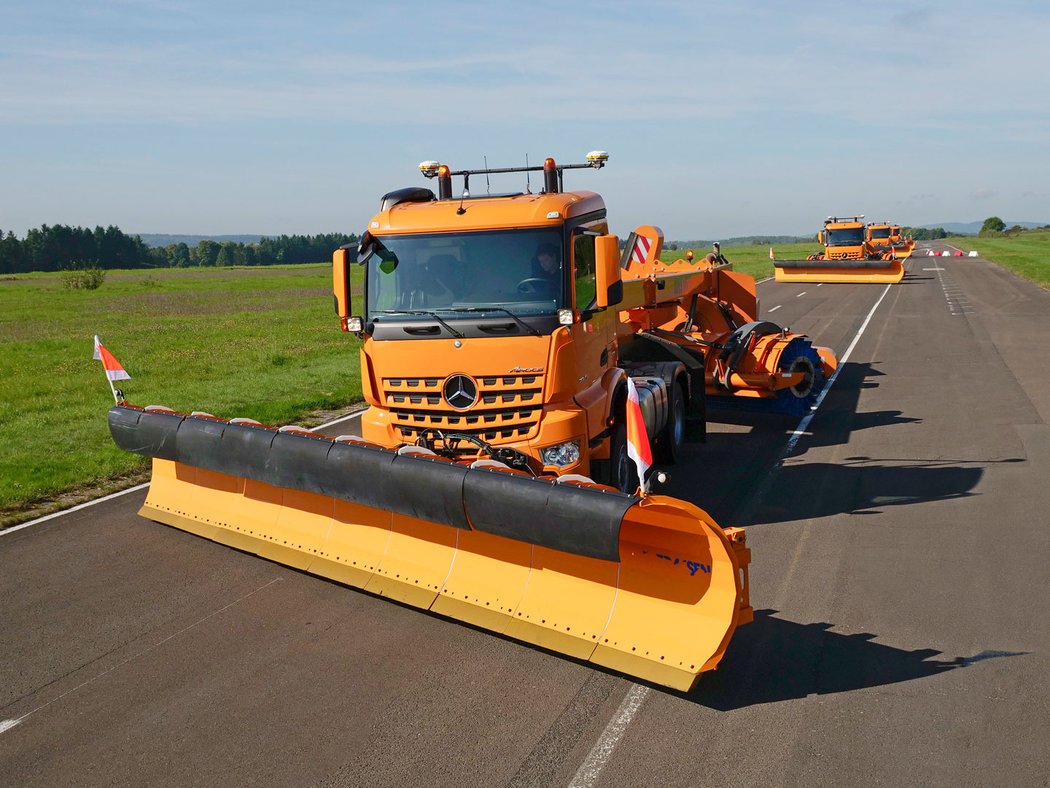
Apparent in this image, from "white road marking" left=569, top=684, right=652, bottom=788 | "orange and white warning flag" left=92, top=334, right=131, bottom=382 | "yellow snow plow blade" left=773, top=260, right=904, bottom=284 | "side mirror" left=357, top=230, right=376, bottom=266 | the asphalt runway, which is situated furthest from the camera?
"yellow snow plow blade" left=773, top=260, right=904, bottom=284

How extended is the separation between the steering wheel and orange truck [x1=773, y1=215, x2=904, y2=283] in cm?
3598

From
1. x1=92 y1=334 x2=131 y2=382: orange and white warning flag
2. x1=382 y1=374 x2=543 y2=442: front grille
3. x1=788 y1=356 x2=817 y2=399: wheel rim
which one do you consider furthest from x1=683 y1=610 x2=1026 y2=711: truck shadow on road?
x1=788 y1=356 x2=817 y2=399: wheel rim

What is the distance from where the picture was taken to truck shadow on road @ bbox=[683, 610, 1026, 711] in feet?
17.7

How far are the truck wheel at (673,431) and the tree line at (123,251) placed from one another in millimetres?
81961

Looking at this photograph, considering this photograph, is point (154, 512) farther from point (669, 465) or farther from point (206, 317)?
point (206, 317)

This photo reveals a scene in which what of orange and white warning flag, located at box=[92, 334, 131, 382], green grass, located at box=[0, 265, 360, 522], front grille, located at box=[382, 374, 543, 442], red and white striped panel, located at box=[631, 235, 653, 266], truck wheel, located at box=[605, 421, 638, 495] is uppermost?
red and white striped panel, located at box=[631, 235, 653, 266]

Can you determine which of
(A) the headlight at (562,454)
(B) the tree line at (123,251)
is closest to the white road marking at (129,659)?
(A) the headlight at (562,454)

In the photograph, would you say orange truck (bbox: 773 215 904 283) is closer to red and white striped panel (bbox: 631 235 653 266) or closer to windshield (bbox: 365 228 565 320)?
red and white striped panel (bbox: 631 235 653 266)

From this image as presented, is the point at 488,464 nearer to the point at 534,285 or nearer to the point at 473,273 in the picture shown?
the point at 534,285

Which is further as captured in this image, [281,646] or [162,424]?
[162,424]

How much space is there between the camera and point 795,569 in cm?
729

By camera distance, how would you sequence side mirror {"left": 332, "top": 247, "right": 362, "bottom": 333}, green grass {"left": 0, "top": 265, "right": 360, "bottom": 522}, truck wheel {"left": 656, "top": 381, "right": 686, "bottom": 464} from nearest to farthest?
1. side mirror {"left": 332, "top": 247, "right": 362, "bottom": 333}
2. truck wheel {"left": 656, "top": 381, "right": 686, "bottom": 464}
3. green grass {"left": 0, "top": 265, "right": 360, "bottom": 522}

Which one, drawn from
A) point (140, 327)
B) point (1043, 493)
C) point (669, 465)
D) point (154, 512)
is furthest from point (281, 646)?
point (140, 327)

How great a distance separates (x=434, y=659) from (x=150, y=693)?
1744 millimetres
